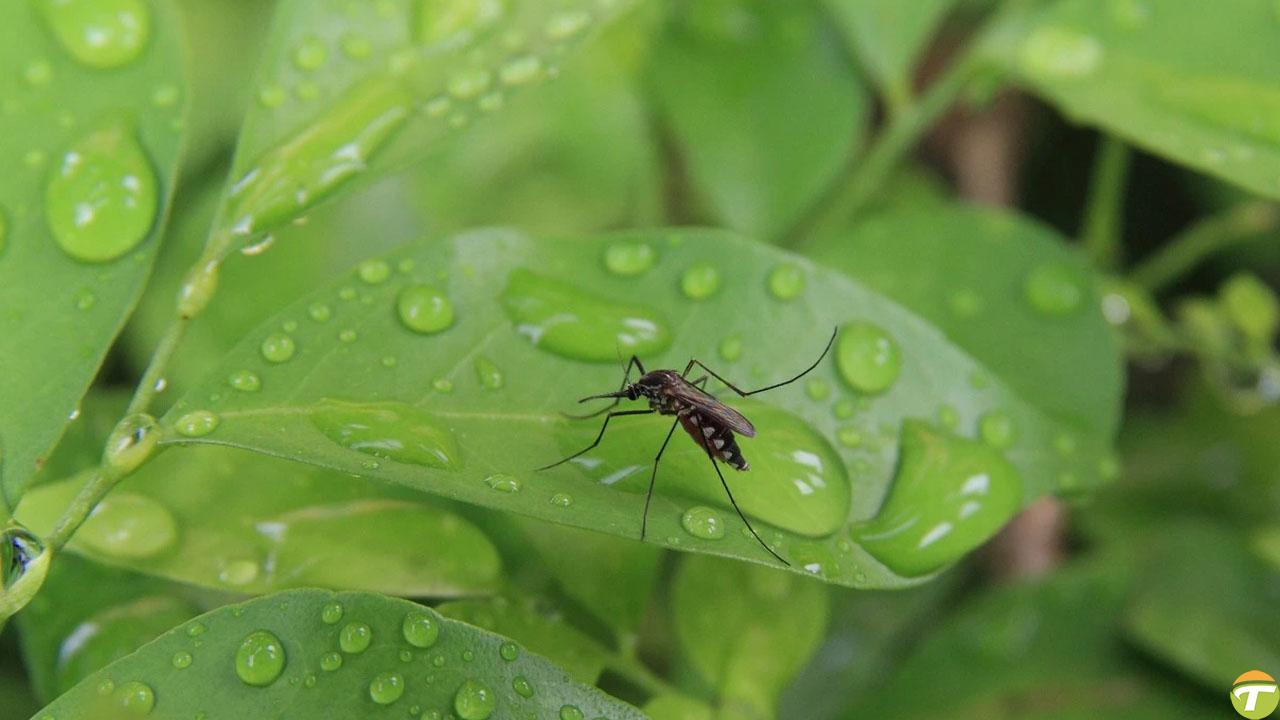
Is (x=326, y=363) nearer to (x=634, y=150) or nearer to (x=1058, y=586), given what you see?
(x=634, y=150)

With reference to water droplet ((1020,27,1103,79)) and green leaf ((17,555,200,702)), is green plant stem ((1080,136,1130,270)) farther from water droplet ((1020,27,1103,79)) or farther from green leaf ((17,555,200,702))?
green leaf ((17,555,200,702))

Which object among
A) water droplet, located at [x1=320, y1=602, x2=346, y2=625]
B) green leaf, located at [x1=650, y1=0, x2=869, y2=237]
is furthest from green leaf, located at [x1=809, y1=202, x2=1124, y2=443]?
water droplet, located at [x1=320, y1=602, x2=346, y2=625]

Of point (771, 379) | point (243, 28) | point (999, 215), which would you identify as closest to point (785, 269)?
point (771, 379)

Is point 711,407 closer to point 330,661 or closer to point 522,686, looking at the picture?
point 522,686

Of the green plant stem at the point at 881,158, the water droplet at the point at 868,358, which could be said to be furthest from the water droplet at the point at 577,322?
the green plant stem at the point at 881,158

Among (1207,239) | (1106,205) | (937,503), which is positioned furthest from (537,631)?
(1207,239)
